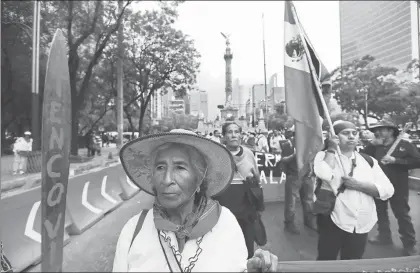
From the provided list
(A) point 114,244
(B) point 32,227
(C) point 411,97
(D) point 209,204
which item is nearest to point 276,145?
(A) point 114,244

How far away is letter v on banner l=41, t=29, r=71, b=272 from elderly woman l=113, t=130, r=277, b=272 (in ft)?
0.98

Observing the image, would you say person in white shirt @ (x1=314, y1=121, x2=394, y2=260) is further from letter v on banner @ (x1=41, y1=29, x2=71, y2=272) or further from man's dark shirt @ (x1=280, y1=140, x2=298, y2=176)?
man's dark shirt @ (x1=280, y1=140, x2=298, y2=176)

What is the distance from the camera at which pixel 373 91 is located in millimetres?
4418

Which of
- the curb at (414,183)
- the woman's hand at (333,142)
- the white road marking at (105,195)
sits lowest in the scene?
the white road marking at (105,195)

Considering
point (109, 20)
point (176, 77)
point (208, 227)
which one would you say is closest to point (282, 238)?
point (208, 227)

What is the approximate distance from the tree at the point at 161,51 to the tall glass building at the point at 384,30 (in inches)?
212

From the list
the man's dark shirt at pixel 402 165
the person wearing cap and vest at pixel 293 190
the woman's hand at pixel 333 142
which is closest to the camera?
the woman's hand at pixel 333 142

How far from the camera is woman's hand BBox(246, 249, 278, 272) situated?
1.08 meters

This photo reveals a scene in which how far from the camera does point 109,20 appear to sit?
1100 cm

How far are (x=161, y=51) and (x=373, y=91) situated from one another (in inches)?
254

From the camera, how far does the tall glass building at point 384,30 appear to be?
277 centimetres

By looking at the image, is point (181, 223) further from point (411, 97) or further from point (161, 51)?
point (161, 51)

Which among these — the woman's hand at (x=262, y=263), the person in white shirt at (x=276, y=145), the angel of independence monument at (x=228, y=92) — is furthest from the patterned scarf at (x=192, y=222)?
the angel of independence monument at (x=228, y=92)

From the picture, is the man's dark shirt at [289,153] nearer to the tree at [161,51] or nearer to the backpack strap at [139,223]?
the backpack strap at [139,223]
